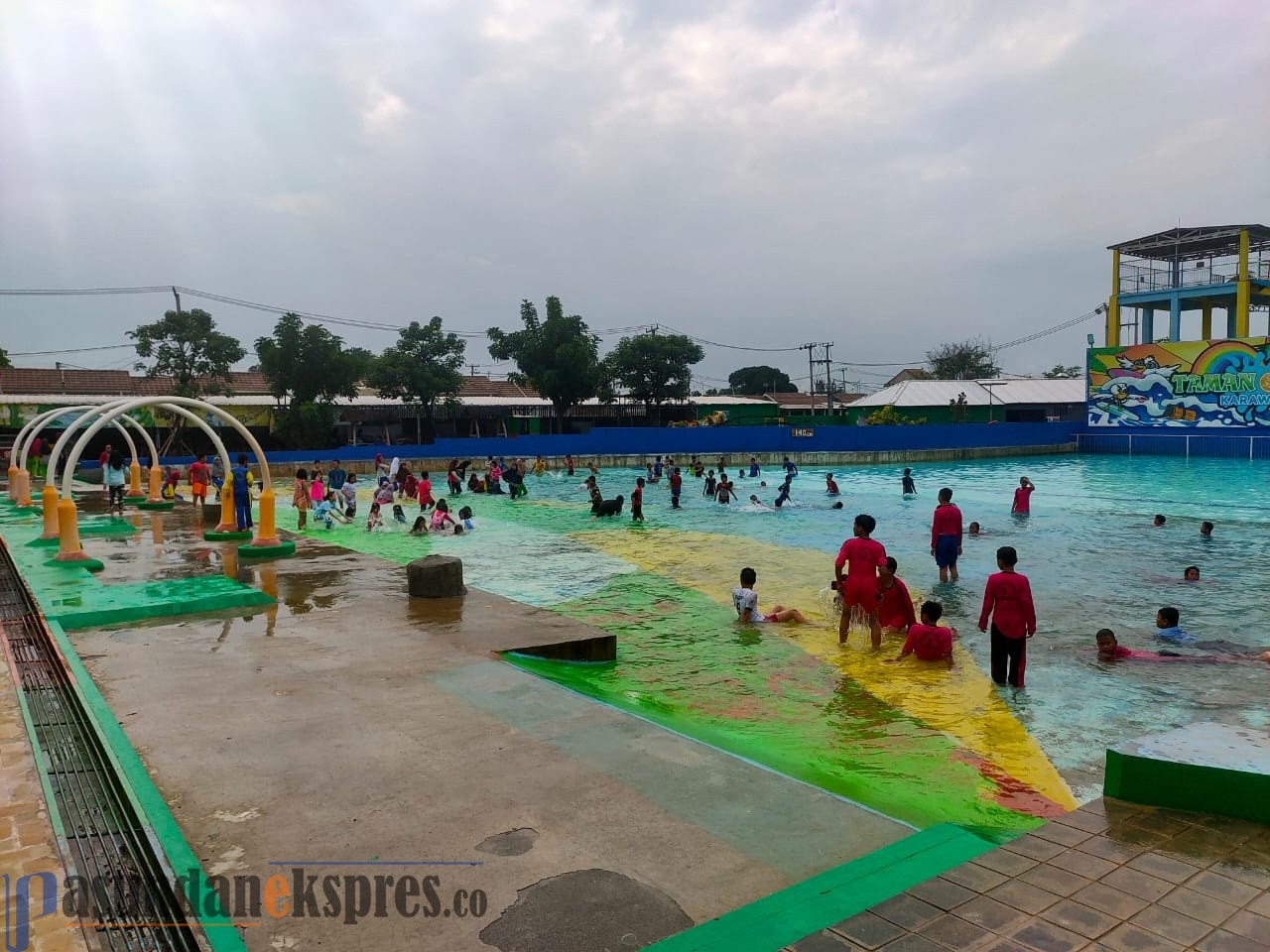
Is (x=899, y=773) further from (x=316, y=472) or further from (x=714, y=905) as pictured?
(x=316, y=472)

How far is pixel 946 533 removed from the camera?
46.3ft

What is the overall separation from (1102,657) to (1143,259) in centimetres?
5608

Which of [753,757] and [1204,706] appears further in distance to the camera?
[1204,706]

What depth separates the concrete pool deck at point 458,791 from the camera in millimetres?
3859

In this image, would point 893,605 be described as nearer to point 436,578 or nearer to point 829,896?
point 436,578

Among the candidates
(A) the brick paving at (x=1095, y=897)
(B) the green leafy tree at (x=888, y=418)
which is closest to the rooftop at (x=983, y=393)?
(B) the green leafy tree at (x=888, y=418)

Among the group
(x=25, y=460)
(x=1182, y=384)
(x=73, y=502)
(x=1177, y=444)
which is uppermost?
(x=1182, y=384)

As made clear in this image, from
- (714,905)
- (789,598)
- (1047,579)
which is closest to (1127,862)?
(714,905)

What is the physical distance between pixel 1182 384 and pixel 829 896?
5899 centimetres

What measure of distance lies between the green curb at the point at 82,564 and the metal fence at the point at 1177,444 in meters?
55.2

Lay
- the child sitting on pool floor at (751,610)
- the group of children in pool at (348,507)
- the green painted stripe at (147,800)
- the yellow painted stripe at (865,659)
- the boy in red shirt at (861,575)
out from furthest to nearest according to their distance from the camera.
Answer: the group of children in pool at (348,507) < the child sitting on pool floor at (751,610) < the boy in red shirt at (861,575) < the yellow painted stripe at (865,659) < the green painted stripe at (147,800)

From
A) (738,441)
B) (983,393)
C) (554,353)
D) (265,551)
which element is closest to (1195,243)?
(983,393)

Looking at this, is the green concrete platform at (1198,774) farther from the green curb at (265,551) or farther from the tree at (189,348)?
the tree at (189,348)

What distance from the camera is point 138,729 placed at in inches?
239
